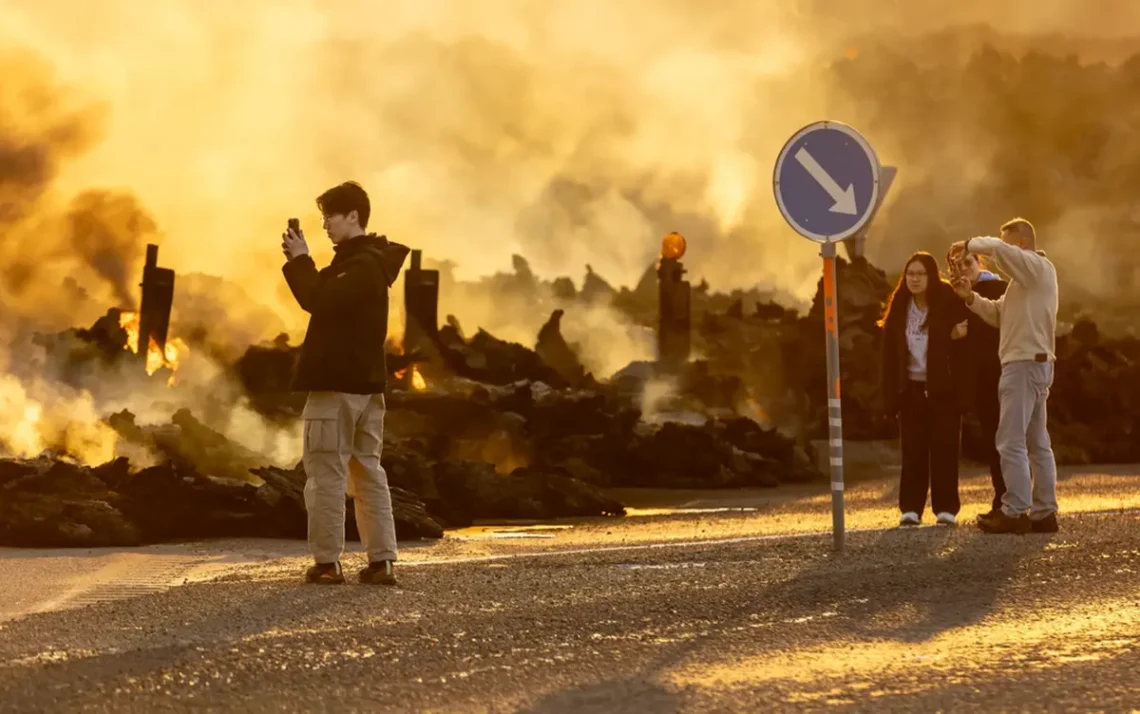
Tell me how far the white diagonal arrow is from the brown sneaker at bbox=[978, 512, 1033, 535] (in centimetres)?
257

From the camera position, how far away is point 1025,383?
1084 centimetres

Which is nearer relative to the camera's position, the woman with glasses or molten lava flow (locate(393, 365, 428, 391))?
the woman with glasses

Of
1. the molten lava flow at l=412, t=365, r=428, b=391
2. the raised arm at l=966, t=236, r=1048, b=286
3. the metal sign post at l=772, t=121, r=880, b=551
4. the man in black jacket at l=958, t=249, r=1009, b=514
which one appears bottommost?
the man in black jacket at l=958, t=249, r=1009, b=514

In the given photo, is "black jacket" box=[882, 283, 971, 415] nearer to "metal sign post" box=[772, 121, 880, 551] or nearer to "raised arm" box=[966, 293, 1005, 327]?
"raised arm" box=[966, 293, 1005, 327]

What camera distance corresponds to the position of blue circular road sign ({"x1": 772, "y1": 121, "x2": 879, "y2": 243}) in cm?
986

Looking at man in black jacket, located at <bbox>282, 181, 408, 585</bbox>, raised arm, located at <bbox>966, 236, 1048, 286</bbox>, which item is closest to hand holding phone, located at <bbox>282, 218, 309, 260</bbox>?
man in black jacket, located at <bbox>282, 181, 408, 585</bbox>

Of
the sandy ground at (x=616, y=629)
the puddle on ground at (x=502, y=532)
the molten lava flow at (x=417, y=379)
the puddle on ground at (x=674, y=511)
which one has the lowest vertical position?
the sandy ground at (x=616, y=629)

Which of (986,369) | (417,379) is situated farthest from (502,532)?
(417,379)

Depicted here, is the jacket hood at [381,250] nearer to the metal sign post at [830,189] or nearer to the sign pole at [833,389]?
the metal sign post at [830,189]

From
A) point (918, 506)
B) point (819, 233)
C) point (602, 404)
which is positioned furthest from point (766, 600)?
point (602, 404)

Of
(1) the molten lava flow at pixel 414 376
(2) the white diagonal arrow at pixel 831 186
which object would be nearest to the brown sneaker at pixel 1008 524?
(2) the white diagonal arrow at pixel 831 186

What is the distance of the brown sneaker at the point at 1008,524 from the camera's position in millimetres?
10703

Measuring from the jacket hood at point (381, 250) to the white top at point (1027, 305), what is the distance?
14.7 feet

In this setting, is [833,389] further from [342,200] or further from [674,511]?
A: [674,511]
